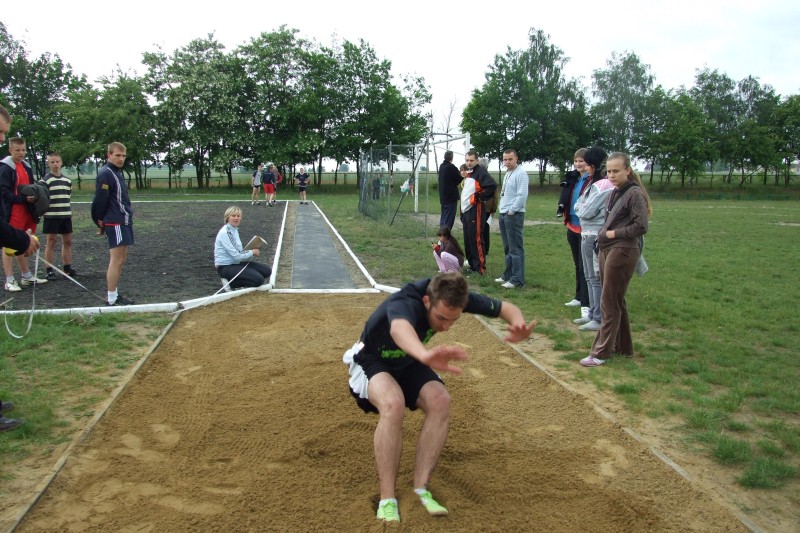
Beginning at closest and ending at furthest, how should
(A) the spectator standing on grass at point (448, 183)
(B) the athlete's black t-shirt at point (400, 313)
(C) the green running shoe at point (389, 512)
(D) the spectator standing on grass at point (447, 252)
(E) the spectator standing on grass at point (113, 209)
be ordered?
1. (C) the green running shoe at point (389, 512)
2. (B) the athlete's black t-shirt at point (400, 313)
3. (E) the spectator standing on grass at point (113, 209)
4. (D) the spectator standing on grass at point (447, 252)
5. (A) the spectator standing on grass at point (448, 183)

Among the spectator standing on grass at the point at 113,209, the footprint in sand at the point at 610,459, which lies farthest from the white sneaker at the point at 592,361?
the spectator standing on grass at the point at 113,209

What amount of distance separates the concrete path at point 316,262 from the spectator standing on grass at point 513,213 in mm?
2635

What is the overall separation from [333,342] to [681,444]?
3.64 m

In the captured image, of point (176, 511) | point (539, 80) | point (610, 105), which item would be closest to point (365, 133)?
point (539, 80)

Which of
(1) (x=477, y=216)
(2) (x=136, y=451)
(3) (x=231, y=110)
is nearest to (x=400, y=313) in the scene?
(2) (x=136, y=451)

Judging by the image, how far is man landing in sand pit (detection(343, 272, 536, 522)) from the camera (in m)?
3.21

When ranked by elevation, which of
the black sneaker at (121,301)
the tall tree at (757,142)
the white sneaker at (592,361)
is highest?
the tall tree at (757,142)

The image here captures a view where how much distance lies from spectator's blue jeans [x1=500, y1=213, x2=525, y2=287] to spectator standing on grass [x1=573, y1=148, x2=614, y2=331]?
208 centimetres

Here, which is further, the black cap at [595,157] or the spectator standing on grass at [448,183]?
the spectator standing on grass at [448,183]

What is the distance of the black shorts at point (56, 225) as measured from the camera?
9117mm

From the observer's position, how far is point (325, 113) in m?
44.6

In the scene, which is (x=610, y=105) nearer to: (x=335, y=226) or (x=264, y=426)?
(x=335, y=226)

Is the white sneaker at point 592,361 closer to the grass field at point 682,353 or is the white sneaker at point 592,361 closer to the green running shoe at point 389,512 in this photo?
the grass field at point 682,353

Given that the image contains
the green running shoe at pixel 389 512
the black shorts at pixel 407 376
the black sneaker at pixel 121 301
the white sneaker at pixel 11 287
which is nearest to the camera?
the green running shoe at pixel 389 512
